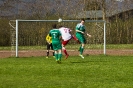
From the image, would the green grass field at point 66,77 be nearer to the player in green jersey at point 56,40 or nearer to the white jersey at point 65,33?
the player in green jersey at point 56,40

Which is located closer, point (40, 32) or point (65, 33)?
point (65, 33)

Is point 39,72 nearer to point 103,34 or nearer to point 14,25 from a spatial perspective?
point 14,25

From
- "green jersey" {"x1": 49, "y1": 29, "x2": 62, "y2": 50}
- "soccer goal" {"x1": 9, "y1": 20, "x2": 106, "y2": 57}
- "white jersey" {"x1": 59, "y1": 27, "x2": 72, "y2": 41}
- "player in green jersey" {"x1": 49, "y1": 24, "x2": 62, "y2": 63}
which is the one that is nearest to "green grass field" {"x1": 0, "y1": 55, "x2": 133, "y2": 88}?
"player in green jersey" {"x1": 49, "y1": 24, "x2": 62, "y2": 63}

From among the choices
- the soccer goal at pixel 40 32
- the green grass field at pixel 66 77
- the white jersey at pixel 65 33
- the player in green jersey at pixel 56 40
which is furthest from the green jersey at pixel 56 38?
the soccer goal at pixel 40 32

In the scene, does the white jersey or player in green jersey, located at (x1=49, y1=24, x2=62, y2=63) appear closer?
player in green jersey, located at (x1=49, y1=24, x2=62, y2=63)

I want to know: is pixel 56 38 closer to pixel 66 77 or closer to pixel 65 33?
pixel 65 33

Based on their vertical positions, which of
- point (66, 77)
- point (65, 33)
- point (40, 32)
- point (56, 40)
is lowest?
point (66, 77)

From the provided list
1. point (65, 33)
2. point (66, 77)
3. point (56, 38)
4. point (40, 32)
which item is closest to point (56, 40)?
point (56, 38)

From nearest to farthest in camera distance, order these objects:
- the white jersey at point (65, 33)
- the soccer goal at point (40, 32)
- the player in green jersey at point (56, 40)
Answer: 1. the player in green jersey at point (56, 40)
2. the white jersey at point (65, 33)
3. the soccer goal at point (40, 32)

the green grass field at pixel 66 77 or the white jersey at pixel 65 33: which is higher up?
the white jersey at pixel 65 33

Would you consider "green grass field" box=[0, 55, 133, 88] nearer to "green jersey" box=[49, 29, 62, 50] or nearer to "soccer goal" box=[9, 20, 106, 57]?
"green jersey" box=[49, 29, 62, 50]

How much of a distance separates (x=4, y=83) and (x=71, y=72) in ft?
11.0

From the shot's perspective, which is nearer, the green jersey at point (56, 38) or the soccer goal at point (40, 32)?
the green jersey at point (56, 38)

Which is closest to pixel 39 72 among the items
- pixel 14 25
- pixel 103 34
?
pixel 14 25
